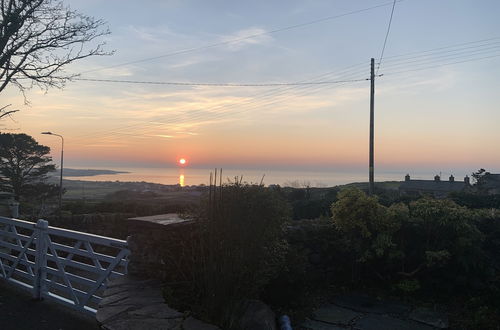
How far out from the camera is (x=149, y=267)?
Answer: 13.9 feet

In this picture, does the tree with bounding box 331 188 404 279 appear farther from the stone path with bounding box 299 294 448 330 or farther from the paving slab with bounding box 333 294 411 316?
the stone path with bounding box 299 294 448 330

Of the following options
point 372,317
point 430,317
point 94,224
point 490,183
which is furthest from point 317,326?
point 490,183

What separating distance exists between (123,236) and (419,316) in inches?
393

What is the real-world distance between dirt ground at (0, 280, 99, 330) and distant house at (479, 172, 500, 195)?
804 inches

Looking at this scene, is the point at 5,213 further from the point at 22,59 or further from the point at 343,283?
the point at 343,283

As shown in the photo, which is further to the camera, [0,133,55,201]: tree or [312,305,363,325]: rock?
[0,133,55,201]: tree

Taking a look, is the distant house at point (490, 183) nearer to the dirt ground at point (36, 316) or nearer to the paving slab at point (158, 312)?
the dirt ground at point (36, 316)

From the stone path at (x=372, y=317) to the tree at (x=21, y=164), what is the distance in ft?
101

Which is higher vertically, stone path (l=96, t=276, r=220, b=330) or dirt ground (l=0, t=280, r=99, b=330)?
stone path (l=96, t=276, r=220, b=330)

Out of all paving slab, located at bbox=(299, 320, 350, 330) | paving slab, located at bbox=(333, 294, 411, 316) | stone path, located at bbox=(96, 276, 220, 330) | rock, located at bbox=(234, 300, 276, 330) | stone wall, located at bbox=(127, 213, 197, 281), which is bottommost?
paving slab, located at bbox=(299, 320, 350, 330)

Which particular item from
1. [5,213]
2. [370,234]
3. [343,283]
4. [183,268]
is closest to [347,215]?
[370,234]

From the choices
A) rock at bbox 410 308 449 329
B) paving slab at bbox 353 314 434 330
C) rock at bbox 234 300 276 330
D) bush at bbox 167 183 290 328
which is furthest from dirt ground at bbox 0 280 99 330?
rock at bbox 410 308 449 329

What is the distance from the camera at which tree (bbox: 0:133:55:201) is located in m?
31.4

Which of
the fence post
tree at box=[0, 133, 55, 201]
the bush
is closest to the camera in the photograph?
the bush
